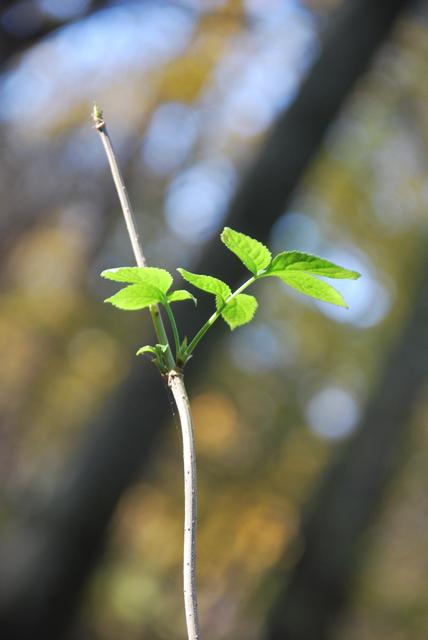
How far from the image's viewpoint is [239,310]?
0.34 m

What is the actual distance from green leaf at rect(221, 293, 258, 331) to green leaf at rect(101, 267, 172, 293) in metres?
0.04

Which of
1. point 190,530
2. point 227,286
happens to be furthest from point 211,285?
point 190,530

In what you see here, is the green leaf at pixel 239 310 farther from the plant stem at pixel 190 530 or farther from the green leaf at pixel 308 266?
the plant stem at pixel 190 530

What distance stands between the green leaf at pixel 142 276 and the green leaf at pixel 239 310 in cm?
4

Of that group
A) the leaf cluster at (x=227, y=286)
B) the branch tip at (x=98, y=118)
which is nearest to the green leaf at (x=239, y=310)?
the leaf cluster at (x=227, y=286)

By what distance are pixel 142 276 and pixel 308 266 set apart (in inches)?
3.1

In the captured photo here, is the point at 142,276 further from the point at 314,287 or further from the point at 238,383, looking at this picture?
the point at 238,383

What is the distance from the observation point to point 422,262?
16.8 feet

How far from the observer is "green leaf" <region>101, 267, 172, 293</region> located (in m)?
0.29

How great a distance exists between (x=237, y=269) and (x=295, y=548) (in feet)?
8.80

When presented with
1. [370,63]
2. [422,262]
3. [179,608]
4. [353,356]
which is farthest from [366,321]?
[370,63]

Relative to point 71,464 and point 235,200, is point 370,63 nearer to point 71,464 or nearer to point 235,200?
point 235,200

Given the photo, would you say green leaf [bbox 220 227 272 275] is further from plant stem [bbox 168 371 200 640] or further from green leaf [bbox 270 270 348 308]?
plant stem [bbox 168 371 200 640]

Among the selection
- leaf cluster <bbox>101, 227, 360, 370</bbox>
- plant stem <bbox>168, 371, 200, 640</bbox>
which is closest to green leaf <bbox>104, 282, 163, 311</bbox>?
leaf cluster <bbox>101, 227, 360, 370</bbox>
